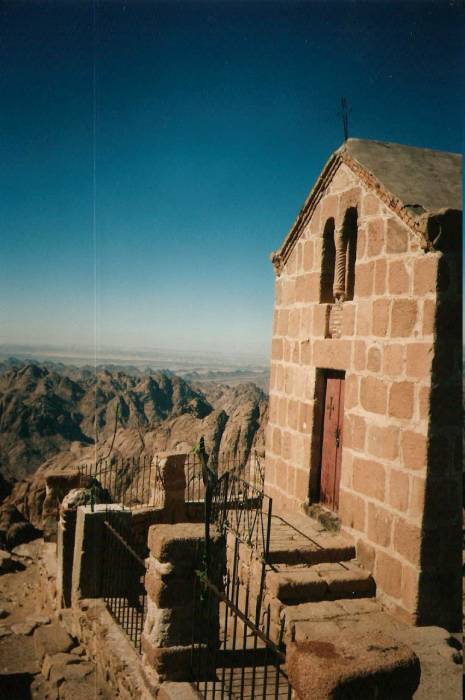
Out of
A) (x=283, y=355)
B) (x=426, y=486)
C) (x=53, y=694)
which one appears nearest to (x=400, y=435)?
(x=426, y=486)

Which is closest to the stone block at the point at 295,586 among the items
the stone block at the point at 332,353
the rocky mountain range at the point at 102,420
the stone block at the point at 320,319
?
the stone block at the point at 332,353

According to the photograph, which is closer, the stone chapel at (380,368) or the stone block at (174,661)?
the stone block at (174,661)

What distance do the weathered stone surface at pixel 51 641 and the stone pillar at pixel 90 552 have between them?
429 mm

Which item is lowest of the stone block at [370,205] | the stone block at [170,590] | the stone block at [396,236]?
the stone block at [170,590]

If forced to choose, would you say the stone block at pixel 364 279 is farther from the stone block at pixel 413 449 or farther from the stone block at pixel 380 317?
the stone block at pixel 413 449

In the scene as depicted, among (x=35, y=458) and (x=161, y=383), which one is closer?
(x=35, y=458)

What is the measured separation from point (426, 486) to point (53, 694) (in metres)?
5.01

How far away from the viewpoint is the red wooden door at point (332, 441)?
827 centimetres

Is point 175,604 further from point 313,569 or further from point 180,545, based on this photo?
point 313,569

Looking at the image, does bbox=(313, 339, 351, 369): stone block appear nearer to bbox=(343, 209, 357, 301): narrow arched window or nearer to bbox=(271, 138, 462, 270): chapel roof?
bbox=(343, 209, 357, 301): narrow arched window

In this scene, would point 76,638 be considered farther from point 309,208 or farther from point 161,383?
point 161,383

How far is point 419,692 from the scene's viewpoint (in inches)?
186

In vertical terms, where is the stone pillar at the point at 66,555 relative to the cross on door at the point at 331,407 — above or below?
below

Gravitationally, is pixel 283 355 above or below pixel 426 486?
above
